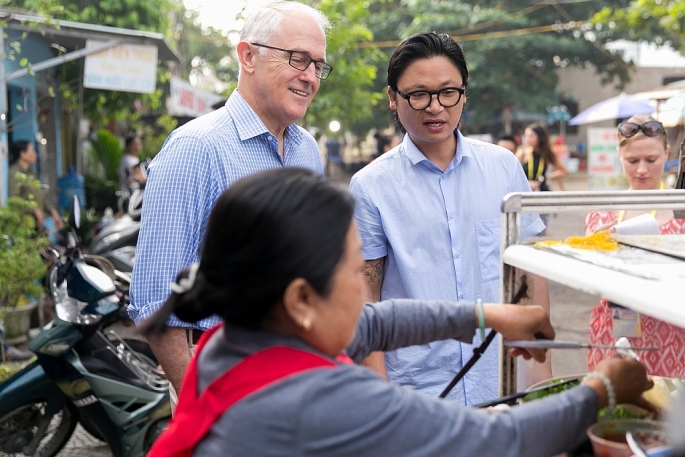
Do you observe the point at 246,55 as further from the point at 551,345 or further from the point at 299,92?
the point at 551,345

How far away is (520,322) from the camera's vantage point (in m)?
1.57

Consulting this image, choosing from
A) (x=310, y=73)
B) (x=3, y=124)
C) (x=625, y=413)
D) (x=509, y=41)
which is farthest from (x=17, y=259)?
(x=509, y=41)

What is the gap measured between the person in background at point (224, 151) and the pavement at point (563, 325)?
1.09 feet

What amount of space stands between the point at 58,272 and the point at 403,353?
2377 mm

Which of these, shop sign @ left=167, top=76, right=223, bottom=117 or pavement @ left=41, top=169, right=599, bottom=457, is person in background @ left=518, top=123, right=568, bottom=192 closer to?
pavement @ left=41, top=169, right=599, bottom=457

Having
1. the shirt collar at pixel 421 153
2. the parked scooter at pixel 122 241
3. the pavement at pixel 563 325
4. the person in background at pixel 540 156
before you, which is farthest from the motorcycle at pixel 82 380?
the person in background at pixel 540 156

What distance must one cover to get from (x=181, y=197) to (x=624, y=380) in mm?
1350

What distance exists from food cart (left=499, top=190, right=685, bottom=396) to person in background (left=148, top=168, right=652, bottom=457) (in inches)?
6.6

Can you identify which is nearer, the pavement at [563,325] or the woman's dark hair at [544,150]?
the pavement at [563,325]

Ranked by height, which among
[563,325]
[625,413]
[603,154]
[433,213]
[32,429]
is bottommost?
[563,325]

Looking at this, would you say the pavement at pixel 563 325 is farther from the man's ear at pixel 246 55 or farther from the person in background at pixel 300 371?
the man's ear at pixel 246 55

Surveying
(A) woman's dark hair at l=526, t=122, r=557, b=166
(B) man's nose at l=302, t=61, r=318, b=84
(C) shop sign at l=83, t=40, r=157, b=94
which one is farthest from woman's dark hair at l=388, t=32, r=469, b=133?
(A) woman's dark hair at l=526, t=122, r=557, b=166

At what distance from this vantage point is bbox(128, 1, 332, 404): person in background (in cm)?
220

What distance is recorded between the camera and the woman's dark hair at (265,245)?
3.92ft
